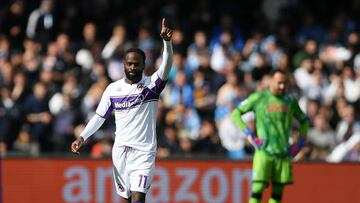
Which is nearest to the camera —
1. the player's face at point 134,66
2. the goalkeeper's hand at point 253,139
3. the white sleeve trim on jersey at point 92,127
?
the player's face at point 134,66

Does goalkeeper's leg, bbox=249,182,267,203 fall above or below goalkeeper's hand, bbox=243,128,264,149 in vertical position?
below

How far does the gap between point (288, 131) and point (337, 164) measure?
250cm

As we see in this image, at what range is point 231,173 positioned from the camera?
57.2 ft

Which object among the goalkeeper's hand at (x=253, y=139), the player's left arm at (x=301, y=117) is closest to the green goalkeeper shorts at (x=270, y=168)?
the goalkeeper's hand at (x=253, y=139)

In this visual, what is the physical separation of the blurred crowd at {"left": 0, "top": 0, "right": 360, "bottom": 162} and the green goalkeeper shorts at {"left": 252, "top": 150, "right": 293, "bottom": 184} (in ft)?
8.54

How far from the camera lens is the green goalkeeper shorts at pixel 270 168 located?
1498 centimetres

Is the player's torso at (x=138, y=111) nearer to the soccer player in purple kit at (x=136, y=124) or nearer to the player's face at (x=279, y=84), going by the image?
the soccer player in purple kit at (x=136, y=124)

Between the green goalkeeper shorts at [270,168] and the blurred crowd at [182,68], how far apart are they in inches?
102

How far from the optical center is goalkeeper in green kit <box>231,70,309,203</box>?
1497 cm

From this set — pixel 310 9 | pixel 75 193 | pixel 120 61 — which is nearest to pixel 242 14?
pixel 310 9

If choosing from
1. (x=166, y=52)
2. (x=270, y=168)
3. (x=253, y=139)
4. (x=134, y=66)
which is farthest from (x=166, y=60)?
(x=270, y=168)

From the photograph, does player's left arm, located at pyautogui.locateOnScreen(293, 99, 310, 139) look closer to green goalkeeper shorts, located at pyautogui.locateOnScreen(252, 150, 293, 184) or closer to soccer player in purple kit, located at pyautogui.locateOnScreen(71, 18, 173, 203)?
green goalkeeper shorts, located at pyautogui.locateOnScreen(252, 150, 293, 184)

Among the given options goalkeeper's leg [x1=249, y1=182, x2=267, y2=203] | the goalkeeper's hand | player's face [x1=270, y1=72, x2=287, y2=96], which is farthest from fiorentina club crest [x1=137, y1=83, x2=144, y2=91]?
goalkeeper's leg [x1=249, y1=182, x2=267, y2=203]

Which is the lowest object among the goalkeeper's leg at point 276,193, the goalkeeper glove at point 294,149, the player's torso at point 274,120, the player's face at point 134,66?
the goalkeeper's leg at point 276,193
